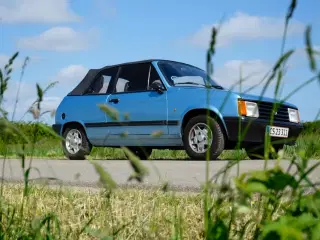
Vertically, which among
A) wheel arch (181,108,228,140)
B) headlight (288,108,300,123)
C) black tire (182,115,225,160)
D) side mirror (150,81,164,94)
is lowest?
black tire (182,115,225,160)

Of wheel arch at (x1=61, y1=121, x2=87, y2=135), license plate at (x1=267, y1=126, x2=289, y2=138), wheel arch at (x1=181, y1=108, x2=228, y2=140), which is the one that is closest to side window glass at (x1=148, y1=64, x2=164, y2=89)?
wheel arch at (x1=181, y1=108, x2=228, y2=140)

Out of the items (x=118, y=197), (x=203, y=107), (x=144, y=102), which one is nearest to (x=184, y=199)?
(x=118, y=197)

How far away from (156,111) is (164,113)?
0.54 feet

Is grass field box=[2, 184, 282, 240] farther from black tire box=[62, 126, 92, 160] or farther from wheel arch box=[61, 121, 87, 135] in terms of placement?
wheel arch box=[61, 121, 87, 135]

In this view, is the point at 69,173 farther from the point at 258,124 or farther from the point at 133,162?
the point at 133,162

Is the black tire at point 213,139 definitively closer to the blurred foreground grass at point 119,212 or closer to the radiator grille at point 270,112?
the radiator grille at point 270,112

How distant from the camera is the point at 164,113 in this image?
9.89m

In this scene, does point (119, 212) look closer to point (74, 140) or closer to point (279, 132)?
point (279, 132)

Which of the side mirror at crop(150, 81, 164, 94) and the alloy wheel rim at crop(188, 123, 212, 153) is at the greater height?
the side mirror at crop(150, 81, 164, 94)

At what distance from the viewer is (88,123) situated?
11.2m

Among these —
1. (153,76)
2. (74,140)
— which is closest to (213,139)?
(153,76)

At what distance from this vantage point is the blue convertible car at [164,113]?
30.4 feet

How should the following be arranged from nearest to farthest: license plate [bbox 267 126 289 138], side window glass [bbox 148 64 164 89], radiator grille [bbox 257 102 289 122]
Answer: radiator grille [bbox 257 102 289 122] < license plate [bbox 267 126 289 138] < side window glass [bbox 148 64 164 89]

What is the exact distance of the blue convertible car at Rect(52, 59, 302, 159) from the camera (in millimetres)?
9258
